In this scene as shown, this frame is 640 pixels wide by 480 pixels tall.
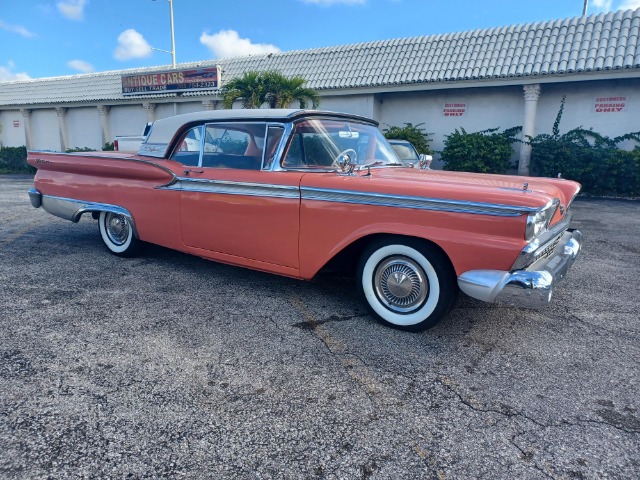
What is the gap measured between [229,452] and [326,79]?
53.4ft

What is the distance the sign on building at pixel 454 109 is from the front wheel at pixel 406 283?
1334 centimetres

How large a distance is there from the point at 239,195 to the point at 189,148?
1.00 m

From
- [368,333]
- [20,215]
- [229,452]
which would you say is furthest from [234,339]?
[20,215]

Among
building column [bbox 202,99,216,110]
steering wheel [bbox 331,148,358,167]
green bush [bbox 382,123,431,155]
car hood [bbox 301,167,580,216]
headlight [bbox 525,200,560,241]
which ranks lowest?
headlight [bbox 525,200,560,241]

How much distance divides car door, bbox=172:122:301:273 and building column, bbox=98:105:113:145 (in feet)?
67.3

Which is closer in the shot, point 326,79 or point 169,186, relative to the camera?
point 169,186

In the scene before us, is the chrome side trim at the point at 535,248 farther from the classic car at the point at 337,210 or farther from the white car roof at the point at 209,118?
the white car roof at the point at 209,118

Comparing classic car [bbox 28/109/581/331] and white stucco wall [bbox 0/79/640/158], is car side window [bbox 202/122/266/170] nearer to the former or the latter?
classic car [bbox 28/109/581/331]

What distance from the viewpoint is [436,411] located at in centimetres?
237

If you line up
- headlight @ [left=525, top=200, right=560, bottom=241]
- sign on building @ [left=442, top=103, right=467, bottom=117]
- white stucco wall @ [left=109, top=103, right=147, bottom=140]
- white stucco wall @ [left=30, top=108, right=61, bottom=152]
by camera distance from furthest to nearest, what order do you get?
white stucco wall @ [left=30, top=108, right=61, bottom=152], white stucco wall @ [left=109, top=103, right=147, bottom=140], sign on building @ [left=442, top=103, right=467, bottom=117], headlight @ [left=525, top=200, right=560, bottom=241]

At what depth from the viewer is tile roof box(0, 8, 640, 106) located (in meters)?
13.0

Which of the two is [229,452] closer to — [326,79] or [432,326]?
[432,326]

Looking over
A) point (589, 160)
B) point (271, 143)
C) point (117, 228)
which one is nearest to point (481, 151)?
point (589, 160)

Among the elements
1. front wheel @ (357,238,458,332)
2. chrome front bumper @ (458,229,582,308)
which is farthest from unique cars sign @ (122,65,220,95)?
chrome front bumper @ (458,229,582,308)
